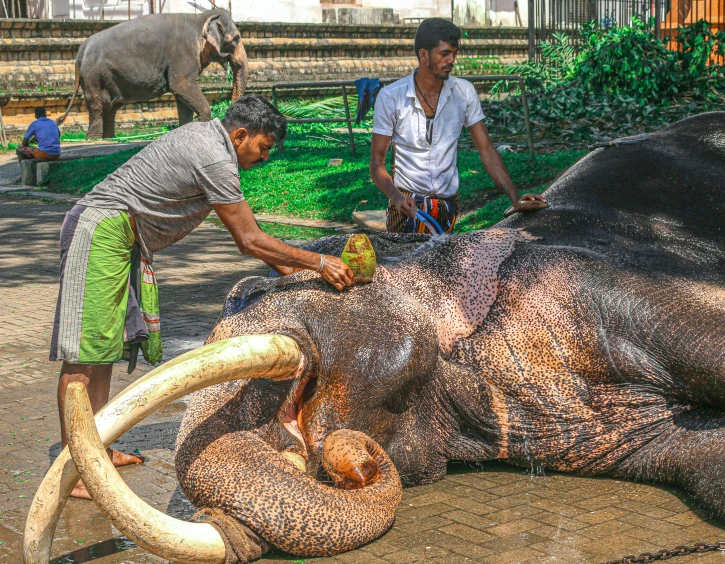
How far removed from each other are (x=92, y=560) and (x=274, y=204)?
9709mm

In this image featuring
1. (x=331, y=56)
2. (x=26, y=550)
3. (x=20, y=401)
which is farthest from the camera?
(x=331, y=56)

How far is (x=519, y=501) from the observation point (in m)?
4.20

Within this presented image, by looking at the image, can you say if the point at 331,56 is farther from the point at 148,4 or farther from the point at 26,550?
the point at 26,550

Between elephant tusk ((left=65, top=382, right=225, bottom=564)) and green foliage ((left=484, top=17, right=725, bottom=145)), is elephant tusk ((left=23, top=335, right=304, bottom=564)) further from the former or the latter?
green foliage ((left=484, top=17, right=725, bottom=145))

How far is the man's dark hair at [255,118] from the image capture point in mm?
4414

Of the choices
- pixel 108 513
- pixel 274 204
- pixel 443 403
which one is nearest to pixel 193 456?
pixel 108 513

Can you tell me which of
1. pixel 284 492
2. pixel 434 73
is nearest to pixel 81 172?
pixel 434 73

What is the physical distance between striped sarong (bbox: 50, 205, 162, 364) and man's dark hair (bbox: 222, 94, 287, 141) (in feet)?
2.13

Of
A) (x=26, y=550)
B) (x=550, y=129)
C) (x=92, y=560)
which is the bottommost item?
(x=92, y=560)

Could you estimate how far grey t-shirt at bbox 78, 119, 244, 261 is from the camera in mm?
4402

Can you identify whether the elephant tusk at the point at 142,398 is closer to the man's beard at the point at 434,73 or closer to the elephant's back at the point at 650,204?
the elephant's back at the point at 650,204

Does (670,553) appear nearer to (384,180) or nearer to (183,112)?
(384,180)

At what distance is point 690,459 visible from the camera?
416cm

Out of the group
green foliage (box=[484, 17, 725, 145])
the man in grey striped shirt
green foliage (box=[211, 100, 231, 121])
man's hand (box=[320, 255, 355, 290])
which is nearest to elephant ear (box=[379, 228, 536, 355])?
man's hand (box=[320, 255, 355, 290])
